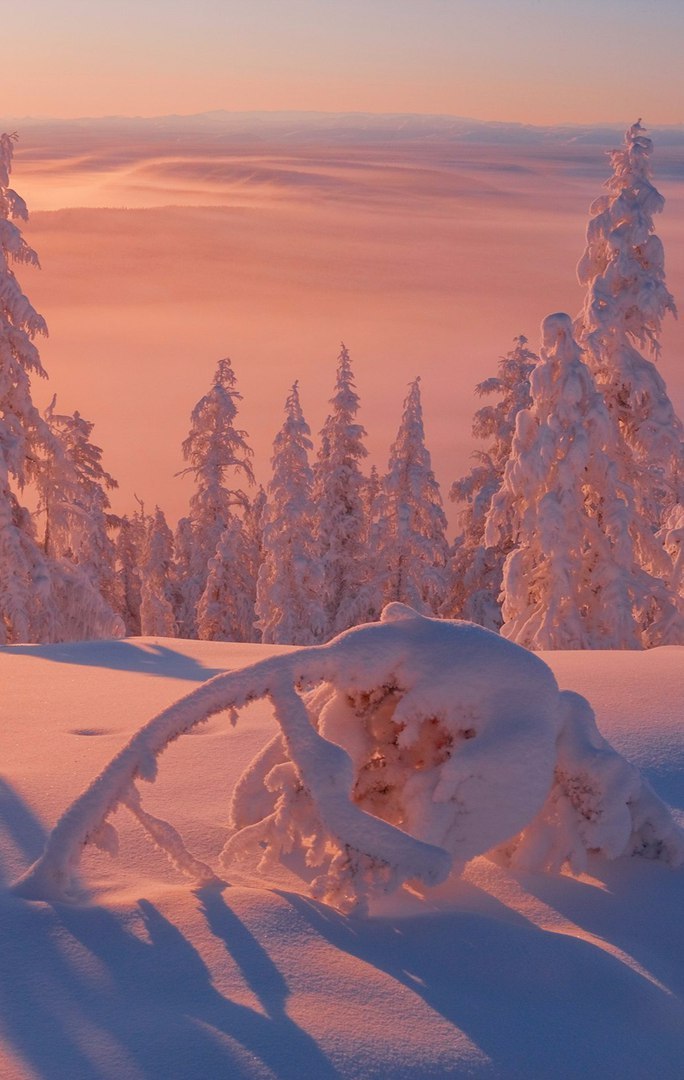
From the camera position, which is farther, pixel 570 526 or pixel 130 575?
pixel 130 575

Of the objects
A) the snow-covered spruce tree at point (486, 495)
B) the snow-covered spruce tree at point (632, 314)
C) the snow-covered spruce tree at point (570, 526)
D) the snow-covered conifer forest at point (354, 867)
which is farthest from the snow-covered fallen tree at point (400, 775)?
the snow-covered spruce tree at point (486, 495)

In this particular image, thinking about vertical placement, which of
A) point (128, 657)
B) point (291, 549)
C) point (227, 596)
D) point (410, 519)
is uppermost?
point (128, 657)

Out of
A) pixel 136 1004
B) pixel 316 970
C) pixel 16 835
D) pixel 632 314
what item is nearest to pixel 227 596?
pixel 632 314

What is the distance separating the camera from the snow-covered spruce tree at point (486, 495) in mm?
27719

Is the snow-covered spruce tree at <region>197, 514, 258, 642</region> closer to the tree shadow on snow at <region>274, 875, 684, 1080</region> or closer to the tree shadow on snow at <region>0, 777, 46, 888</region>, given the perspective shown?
the tree shadow on snow at <region>0, 777, 46, 888</region>

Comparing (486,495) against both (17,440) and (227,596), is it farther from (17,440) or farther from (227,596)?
(17,440)

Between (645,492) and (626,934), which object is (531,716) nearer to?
(626,934)

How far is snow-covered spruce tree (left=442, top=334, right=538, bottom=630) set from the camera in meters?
27.7

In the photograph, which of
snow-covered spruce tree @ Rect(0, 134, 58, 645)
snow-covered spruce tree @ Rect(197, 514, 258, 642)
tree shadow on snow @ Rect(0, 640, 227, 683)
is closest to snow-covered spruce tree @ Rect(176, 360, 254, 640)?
snow-covered spruce tree @ Rect(197, 514, 258, 642)

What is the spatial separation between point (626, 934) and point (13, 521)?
16.7m

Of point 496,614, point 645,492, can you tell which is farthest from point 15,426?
point 496,614

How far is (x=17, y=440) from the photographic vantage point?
18297 millimetres

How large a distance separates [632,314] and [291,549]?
43.0 feet

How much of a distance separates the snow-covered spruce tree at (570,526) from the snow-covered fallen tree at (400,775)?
40.2 ft
